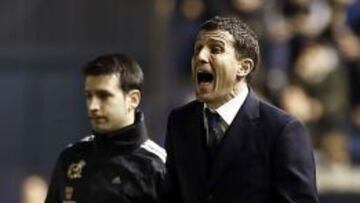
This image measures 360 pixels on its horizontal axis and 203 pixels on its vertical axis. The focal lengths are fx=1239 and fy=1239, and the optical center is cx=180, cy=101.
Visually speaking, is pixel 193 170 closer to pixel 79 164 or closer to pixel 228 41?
pixel 228 41

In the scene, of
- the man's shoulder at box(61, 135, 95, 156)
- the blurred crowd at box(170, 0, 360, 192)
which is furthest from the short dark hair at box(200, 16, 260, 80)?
the blurred crowd at box(170, 0, 360, 192)

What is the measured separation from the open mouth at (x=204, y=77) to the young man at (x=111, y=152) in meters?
0.61

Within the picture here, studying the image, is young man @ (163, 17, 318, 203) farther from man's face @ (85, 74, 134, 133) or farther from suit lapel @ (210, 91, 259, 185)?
man's face @ (85, 74, 134, 133)

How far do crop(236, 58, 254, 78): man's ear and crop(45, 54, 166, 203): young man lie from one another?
625 millimetres

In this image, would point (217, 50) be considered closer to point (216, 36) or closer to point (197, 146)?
point (216, 36)

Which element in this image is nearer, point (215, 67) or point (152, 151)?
point (215, 67)

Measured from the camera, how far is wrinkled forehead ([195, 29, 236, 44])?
3.96 meters

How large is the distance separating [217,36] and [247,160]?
410 mm

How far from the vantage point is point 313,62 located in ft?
34.4

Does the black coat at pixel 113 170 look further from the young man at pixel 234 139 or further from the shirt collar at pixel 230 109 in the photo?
the shirt collar at pixel 230 109

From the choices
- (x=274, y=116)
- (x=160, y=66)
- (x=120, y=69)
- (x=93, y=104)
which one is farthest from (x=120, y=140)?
(x=160, y=66)

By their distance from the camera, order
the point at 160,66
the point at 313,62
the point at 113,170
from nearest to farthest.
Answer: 1. the point at 113,170
2. the point at 313,62
3. the point at 160,66

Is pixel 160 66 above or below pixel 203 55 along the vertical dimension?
below

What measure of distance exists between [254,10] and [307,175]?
699 cm
